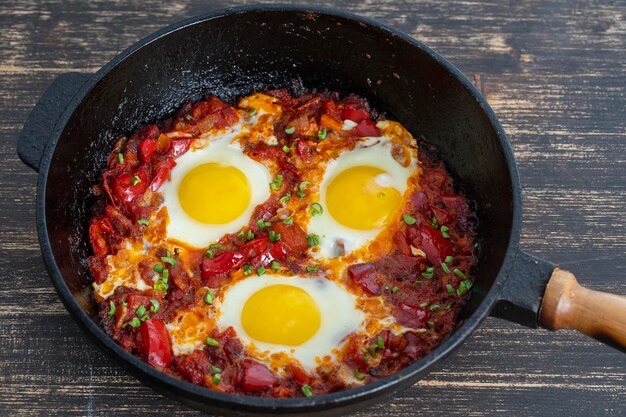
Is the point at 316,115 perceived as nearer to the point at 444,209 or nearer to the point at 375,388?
the point at 444,209

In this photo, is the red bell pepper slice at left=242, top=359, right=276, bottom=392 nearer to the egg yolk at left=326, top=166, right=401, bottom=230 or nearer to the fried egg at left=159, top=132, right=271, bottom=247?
the fried egg at left=159, top=132, right=271, bottom=247

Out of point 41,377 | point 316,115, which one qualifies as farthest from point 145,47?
point 41,377

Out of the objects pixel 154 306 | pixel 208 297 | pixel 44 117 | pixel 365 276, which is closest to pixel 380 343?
pixel 365 276

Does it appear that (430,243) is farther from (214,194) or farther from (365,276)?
(214,194)

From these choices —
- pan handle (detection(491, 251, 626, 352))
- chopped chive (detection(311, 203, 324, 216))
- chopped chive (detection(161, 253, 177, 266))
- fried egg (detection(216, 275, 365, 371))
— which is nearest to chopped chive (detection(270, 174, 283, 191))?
chopped chive (detection(311, 203, 324, 216))

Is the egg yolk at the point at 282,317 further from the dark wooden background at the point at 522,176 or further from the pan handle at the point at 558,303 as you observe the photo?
the pan handle at the point at 558,303

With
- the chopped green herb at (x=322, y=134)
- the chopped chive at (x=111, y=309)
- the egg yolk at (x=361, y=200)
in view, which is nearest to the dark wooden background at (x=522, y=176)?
the chopped chive at (x=111, y=309)
